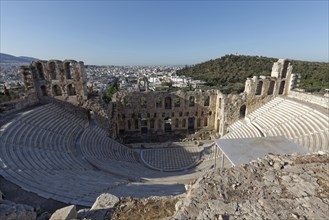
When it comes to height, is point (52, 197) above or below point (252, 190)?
below

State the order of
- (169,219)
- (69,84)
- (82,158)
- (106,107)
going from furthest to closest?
(106,107) → (69,84) → (82,158) → (169,219)

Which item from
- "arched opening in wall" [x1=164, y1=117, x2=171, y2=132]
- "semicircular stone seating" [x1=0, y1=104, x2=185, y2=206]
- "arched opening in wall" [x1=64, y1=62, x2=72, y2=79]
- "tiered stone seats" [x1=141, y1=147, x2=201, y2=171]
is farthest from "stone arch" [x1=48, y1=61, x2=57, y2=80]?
"arched opening in wall" [x1=164, y1=117, x2=171, y2=132]

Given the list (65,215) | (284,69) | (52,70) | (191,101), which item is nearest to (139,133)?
(191,101)

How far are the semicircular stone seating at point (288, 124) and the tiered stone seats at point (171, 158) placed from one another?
373 centimetres

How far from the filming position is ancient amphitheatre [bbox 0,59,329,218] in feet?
29.6

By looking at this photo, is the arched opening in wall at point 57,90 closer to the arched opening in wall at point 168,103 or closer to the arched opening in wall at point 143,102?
the arched opening in wall at point 143,102

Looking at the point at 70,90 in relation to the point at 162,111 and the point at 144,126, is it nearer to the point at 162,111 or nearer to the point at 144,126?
the point at 144,126

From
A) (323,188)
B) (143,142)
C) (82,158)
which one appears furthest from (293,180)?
(143,142)

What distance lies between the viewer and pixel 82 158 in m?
12.6

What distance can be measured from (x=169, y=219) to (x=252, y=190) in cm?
195

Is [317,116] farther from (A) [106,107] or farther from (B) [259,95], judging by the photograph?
(A) [106,107]

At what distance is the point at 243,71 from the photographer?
5825 cm

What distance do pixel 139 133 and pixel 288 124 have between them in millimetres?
14666

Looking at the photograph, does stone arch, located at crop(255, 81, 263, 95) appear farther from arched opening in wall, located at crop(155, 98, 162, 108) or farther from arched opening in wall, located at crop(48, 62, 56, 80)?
arched opening in wall, located at crop(48, 62, 56, 80)
